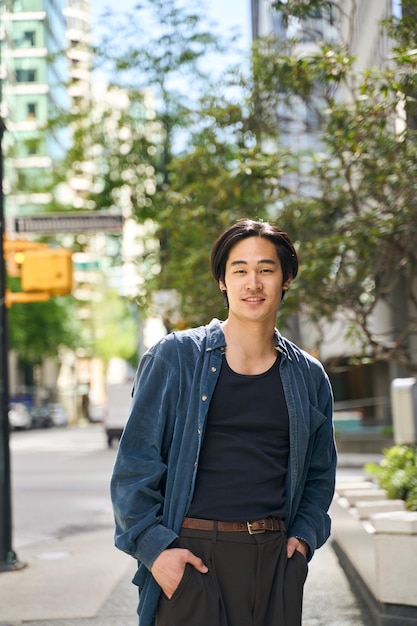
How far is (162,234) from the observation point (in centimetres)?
2425

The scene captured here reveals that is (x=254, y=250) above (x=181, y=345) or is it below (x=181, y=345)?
above

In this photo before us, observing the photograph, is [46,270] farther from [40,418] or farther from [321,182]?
[40,418]

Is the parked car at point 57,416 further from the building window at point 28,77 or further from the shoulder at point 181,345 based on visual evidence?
the shoulder at point 181,345

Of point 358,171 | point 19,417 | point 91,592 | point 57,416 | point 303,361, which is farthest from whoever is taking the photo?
point 57,416

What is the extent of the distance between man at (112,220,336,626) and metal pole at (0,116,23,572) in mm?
7030

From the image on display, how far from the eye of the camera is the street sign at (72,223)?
1147 centimetres

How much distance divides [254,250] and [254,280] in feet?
0.31

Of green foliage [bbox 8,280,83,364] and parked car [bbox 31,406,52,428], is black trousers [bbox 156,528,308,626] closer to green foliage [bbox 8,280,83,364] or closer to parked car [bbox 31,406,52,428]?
green foliage [bbox 8,280,83,364]

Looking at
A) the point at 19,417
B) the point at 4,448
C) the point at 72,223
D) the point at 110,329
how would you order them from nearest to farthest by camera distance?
the point at 4,448
the point at 72,223
the point at 19,417
the point at 110,329

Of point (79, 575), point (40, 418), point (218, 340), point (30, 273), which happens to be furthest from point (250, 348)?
point (40, 418)

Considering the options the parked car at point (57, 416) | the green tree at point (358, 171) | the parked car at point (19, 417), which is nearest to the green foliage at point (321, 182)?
the green tree at point (358, 171)

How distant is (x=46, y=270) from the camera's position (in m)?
12.9

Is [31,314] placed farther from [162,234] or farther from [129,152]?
[162,234]

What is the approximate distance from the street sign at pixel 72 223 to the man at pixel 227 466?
7.91 meters
